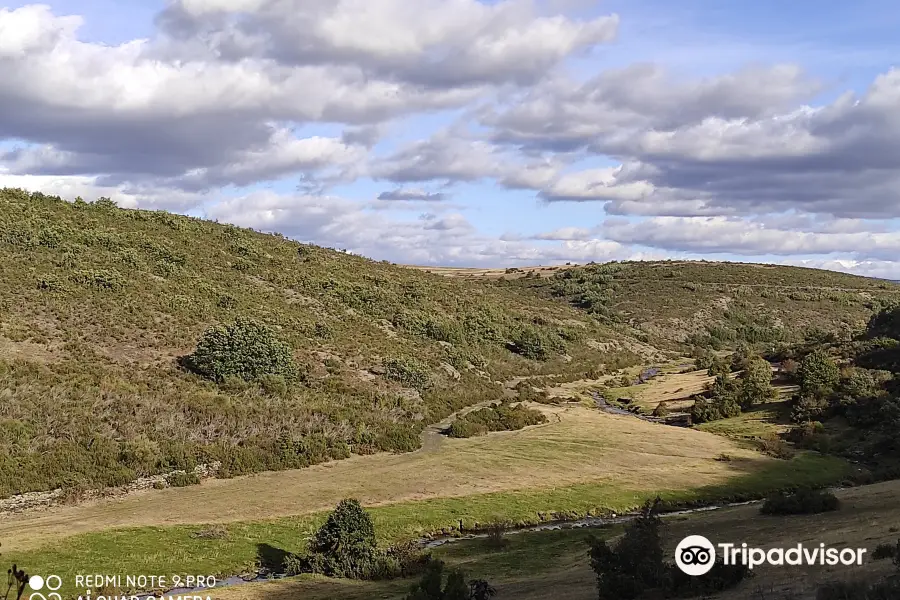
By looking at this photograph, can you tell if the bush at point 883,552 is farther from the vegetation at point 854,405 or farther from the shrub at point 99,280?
the shrub at point 99,280

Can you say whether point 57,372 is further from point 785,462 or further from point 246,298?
point 785,462

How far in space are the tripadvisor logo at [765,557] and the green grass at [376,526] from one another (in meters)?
12.1

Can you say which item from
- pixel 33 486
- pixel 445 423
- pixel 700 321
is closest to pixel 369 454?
pixel 445 423

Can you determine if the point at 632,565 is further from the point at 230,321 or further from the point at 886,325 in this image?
the point at 886,325

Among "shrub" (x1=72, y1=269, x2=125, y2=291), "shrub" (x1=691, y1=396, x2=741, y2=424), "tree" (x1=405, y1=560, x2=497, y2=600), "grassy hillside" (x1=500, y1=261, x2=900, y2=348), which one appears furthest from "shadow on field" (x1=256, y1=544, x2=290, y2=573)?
"grassy hillside" (x1=500, y1=261, x2=900, y2=348)

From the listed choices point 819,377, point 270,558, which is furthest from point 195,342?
point 819,377

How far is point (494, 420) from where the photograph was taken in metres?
42.8

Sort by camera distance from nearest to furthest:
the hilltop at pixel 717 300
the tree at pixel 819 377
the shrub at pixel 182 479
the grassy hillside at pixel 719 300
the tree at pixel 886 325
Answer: the shrub at pixel 182 479
the tree at pixel 819 377
the tree at pixel 886 325
the hilltop at pixel 717 300
the grassy hillside at pixel 719 300

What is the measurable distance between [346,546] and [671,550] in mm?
9783

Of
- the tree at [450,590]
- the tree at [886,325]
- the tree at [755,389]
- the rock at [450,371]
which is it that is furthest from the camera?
the tree at [886,325]

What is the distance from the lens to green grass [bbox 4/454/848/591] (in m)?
20.0

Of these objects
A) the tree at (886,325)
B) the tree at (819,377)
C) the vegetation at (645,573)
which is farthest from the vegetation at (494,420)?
the tree at (886,325)

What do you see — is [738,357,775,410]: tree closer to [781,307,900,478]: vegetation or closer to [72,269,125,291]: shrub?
[781,307,900,478]: vegetation

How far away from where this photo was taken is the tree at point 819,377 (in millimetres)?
43306
